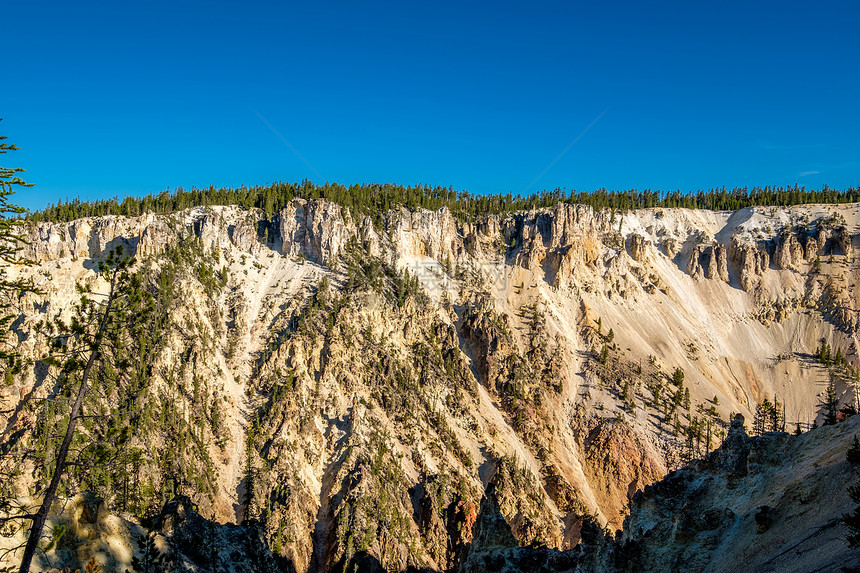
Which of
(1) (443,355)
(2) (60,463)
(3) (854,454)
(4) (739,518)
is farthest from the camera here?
(1) (443,355)

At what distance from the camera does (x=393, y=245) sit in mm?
122875

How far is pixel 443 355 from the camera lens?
105 metres

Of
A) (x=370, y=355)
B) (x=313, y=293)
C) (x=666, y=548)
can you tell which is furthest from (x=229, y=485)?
(x=666, y=548)

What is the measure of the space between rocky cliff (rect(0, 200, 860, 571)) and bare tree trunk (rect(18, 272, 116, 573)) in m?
52.2

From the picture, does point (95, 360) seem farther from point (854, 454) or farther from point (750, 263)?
point (750, 263)

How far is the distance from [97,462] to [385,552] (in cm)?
5958

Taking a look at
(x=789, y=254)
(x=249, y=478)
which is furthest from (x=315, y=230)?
(x=789, y=254)

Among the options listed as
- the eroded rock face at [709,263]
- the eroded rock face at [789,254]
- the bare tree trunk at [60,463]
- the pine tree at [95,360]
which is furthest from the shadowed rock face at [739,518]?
the eroded rock face at [789,254]

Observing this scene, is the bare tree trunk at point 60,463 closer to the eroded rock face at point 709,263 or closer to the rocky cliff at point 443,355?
the rocky cliff at point 443,355

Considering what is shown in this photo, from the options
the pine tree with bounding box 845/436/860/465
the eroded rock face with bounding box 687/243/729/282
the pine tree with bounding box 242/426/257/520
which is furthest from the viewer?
the eroded rock face with bounding box 687/243/729/282

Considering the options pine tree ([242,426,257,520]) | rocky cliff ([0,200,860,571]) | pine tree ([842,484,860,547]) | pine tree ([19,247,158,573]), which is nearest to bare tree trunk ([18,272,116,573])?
pine tree ([19,247,158,573])

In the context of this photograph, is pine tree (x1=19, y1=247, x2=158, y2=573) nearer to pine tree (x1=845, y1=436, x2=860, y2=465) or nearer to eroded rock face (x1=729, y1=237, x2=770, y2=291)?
pine tree (x1=845, y1=436, x2=860, y2=465)

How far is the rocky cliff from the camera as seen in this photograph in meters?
75.6

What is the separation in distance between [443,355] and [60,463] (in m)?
89.5
